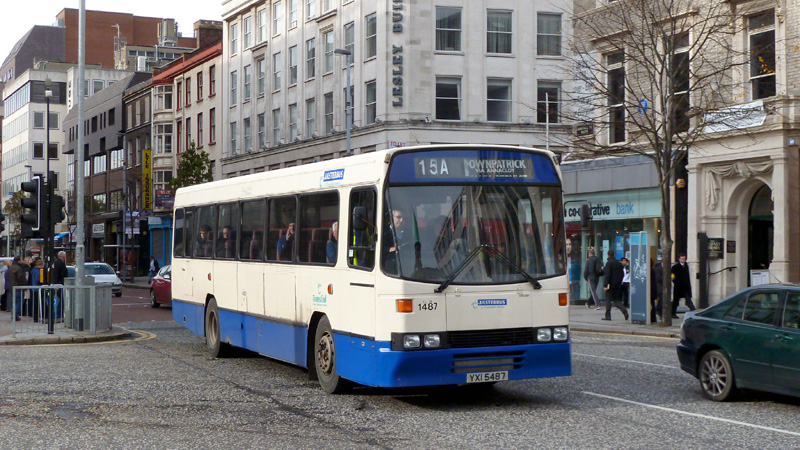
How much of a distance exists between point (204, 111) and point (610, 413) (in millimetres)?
58764

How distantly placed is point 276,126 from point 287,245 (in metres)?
45.2

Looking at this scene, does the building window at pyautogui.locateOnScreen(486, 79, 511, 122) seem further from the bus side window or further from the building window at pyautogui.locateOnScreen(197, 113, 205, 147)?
the bus side window

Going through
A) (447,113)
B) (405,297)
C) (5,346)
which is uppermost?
(447,113)

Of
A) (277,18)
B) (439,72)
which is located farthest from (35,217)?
(277,18)

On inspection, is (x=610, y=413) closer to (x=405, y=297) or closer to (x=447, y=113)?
(x=405, y=297)

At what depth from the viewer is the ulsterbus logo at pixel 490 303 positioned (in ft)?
35.7

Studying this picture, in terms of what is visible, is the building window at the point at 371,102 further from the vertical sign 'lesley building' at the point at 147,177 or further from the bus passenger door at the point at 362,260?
the bus passenger door at the point at 362,260

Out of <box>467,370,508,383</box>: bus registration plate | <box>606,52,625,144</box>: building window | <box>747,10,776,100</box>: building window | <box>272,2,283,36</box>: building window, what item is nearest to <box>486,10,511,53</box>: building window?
<box>272,2,283,36</box>: building window

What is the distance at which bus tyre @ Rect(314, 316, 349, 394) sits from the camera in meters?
12.0

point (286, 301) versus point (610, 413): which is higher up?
point (286, 301)

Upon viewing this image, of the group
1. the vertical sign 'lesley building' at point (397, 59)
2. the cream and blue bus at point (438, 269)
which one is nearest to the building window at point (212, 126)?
the vertical sign 'lesley building' at point (397, 59)

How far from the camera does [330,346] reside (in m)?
12.1

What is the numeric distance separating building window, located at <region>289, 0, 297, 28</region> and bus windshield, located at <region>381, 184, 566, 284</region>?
151ft

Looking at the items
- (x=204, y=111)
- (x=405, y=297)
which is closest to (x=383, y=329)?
(x=405, y=297)
